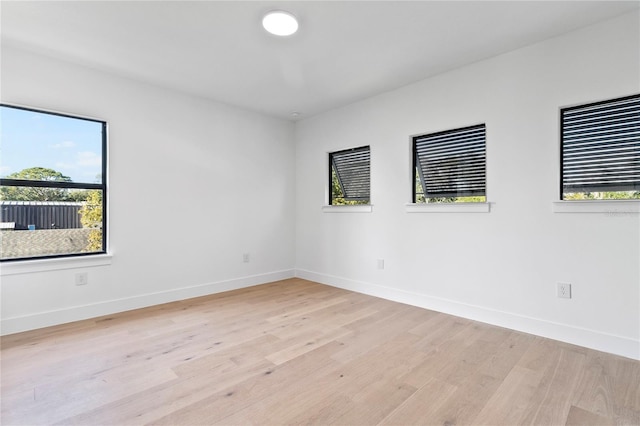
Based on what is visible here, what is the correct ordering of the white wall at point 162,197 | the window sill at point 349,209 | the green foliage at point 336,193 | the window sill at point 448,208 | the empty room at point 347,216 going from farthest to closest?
the green foliage at point 336,193 → the window sill at point 349,209 → the window sill at point 448,208 → the white wall at point 162,197 → the empty room at point 347,216

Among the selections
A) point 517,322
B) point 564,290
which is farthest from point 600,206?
point 517,322

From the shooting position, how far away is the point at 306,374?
6.80 feet

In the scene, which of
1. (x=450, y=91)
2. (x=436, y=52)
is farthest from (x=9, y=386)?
(x=450, y=91)

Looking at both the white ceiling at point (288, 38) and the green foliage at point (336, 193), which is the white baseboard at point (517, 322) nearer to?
the green foliage at point (336, 193)

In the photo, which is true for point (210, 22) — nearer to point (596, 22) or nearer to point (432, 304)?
point (596, 22)

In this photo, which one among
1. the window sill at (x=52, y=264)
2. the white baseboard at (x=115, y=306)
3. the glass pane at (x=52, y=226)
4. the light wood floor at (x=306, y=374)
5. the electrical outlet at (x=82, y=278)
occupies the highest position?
the glass pane at (x=52, y=226)

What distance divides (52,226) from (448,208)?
3.98 meters

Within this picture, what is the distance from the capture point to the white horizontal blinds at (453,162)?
10.4ft

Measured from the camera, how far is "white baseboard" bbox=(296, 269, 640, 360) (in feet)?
7.69

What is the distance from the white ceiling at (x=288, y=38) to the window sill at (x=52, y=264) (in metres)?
1.93

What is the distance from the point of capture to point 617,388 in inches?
75.1

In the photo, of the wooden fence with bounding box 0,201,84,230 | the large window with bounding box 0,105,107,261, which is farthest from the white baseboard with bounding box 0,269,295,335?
the wooden fence with bounding box 0,201,84,230

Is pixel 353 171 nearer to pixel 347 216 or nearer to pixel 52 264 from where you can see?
pixel 347 216

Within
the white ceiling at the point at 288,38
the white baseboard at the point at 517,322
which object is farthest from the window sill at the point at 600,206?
the white ceiling at the point at 288,38
